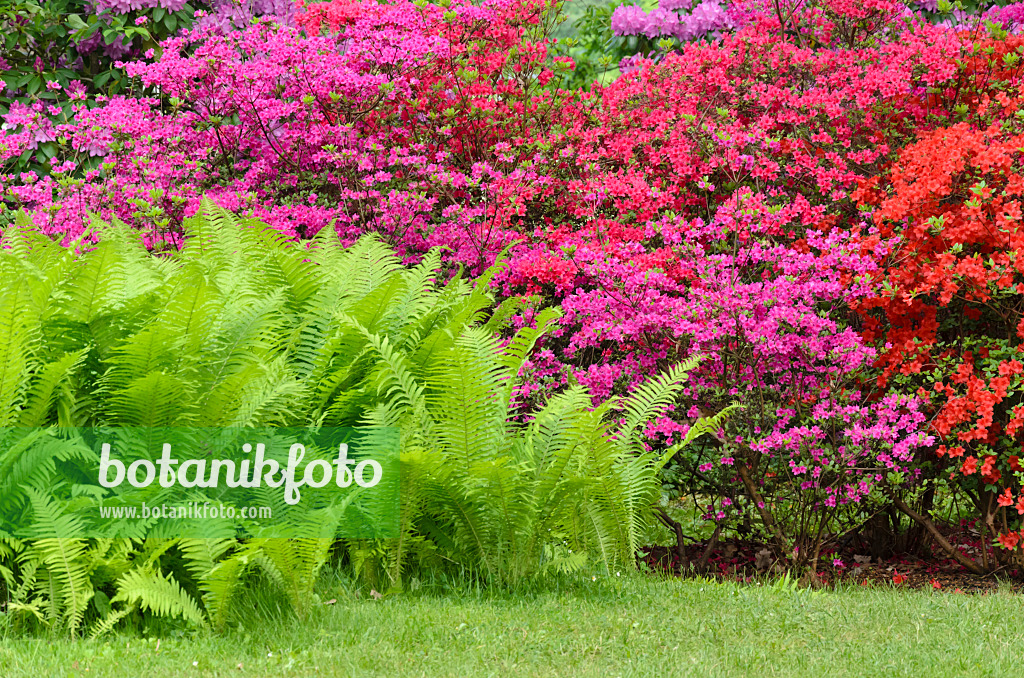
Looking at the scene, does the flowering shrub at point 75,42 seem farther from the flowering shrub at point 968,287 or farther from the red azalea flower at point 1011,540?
the red azalea flower at point 1011,540

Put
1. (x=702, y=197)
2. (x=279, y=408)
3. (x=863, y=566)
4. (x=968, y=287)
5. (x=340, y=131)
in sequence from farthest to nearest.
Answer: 1. (x=340, y=131)
2. (x=702, y=197)
3. (x=863, y=566)
4. (x=968, y=287)
5. (x=279, y=408)

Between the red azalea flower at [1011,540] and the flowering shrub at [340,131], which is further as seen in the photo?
the flowering shrub at [340,131]

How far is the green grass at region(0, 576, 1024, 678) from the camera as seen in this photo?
12.4 feet

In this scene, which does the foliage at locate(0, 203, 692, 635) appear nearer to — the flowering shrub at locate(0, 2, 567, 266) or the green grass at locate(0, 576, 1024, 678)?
the green grass at locate(0, 576, 1024, 678)

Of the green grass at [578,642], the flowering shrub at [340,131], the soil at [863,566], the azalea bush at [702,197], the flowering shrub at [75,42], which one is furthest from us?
the flowering shrub at [75,42]

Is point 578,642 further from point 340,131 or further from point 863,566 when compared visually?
point 340,131

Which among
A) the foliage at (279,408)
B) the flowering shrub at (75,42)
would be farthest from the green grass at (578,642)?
the flowering shrub at (75,42)

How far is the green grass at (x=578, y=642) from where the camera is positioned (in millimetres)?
3793

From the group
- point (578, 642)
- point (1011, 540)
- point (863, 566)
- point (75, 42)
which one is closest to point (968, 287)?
point (1011, 540)

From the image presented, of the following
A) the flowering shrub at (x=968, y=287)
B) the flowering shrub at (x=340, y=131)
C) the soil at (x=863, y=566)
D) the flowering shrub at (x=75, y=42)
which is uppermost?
the flowering shrub at (x=75, y=42)

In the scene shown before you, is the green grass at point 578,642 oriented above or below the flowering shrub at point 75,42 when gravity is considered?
below

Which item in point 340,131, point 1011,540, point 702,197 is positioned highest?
point 340,131

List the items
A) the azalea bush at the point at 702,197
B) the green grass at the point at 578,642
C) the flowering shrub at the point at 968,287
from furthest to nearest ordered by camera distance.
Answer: the azalea bush at the point at 702,197
the flowering shrub at the point at 968,287
the green grass at the point at 578,642

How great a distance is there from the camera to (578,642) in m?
4.08
